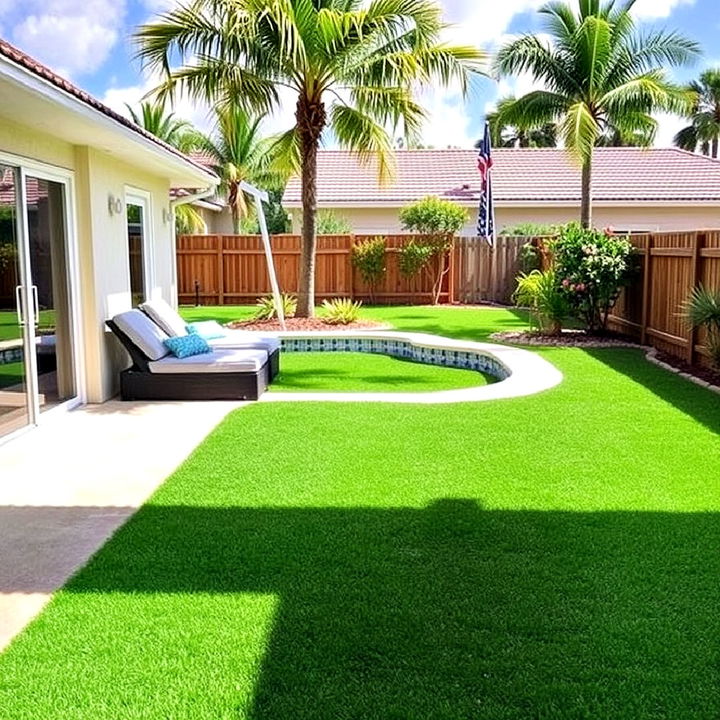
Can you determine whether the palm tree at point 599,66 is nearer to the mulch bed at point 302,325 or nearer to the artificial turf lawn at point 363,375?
the mulch bed at point 302,325

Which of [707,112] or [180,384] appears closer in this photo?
[180,384]

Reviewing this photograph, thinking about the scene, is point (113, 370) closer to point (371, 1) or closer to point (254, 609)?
point (254, 609)

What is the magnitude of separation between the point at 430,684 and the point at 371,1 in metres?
13.1

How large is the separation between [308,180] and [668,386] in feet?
28.5

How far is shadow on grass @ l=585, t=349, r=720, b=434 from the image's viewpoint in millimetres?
7543

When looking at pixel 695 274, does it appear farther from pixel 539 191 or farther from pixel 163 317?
pixel 539 191

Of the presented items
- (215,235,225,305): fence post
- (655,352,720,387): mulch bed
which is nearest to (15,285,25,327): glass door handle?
(655,352,720,387): mulch bed

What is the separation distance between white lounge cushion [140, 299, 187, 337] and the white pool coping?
1453 mm

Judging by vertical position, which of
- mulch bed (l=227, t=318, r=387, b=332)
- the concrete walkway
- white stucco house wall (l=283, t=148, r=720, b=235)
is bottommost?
the concrete walkway

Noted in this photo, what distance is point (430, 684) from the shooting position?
119 inches

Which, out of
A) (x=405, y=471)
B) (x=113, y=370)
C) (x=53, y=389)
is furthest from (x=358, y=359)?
(x=405, y=471)

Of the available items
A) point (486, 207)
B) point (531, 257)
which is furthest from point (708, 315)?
point (486, 207)

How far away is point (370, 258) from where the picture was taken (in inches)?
820

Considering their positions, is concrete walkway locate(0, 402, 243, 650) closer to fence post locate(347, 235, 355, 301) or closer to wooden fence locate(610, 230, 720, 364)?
wooden fence locate(610, 230, 720, 364)
